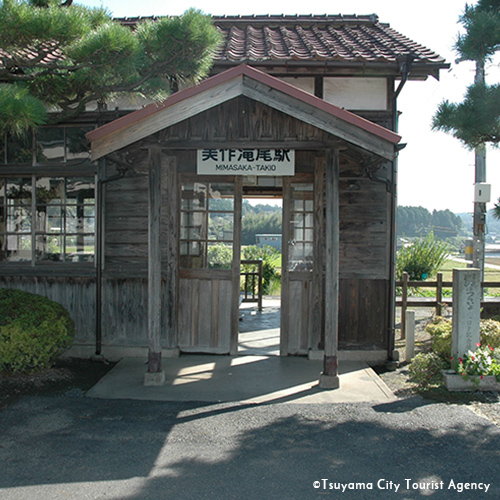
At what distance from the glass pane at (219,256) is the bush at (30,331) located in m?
2.03

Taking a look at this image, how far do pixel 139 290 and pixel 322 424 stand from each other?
3.38 meters

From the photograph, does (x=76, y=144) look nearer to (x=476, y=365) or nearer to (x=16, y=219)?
(x=16, y=219)

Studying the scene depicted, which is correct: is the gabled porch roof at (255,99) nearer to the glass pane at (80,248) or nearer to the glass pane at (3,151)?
the glass pane at (80,248)

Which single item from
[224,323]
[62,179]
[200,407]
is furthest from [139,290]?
[200,407]

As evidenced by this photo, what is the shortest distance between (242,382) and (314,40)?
555cm

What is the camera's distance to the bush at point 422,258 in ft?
42.2

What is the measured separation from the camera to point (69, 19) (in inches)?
178

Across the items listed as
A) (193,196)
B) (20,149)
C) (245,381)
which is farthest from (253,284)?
(20,149)

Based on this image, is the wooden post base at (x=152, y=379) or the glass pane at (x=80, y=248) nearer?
the wooden post base at (x=152, y=379)

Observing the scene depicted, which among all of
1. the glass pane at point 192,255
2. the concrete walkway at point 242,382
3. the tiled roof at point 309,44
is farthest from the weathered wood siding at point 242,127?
the concrete walkway at point 242,382

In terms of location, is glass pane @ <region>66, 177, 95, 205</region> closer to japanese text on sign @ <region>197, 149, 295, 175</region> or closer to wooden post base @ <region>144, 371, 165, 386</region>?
japanese text on sign @ <region>197, 149, 295, 175</region>

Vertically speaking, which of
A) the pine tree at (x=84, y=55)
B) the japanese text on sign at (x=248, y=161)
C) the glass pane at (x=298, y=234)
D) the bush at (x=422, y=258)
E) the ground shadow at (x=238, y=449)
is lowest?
the ground shadow at (x=238, y=449)

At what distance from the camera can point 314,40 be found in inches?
312

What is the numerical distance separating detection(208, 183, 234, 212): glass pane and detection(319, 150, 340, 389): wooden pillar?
68.3 inches
